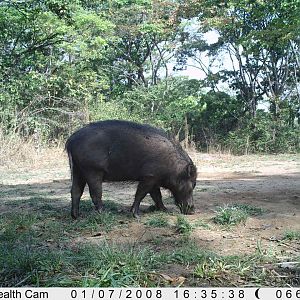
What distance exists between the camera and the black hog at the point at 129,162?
6.58 metres

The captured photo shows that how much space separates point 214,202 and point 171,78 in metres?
20.6

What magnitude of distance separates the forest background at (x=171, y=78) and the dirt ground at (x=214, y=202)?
20.9 feet

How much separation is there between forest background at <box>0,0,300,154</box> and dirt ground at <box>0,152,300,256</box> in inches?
251

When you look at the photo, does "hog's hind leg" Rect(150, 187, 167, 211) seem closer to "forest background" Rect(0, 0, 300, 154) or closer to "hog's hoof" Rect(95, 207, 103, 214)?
"hog's hoof" Rect(95, 207, 103, 214)

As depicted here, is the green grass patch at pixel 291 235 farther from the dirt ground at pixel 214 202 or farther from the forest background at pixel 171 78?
the forest background at pixel 171 78

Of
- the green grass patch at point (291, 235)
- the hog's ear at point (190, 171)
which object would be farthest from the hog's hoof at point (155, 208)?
the green grass patch at point (291, 235)

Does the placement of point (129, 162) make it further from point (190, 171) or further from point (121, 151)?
point (190, 171)

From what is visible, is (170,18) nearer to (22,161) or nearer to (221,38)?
(221,38)

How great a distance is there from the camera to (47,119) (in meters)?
18.2

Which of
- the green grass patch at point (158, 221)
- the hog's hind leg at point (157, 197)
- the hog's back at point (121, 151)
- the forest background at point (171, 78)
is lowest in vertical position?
the green grass patch at point (158, 221)

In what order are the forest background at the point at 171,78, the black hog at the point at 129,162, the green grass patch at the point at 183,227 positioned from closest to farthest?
the green grass patch at the point at 183,227
the black hog at the point at 129,162
the forest background at the point at 171,78

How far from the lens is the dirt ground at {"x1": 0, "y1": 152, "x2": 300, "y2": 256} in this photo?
4.95m

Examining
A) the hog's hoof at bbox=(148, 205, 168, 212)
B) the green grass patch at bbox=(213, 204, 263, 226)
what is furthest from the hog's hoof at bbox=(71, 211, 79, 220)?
the green grass patch at bbox=(213, 204, 263, 226)

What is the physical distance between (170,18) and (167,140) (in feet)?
67.4
